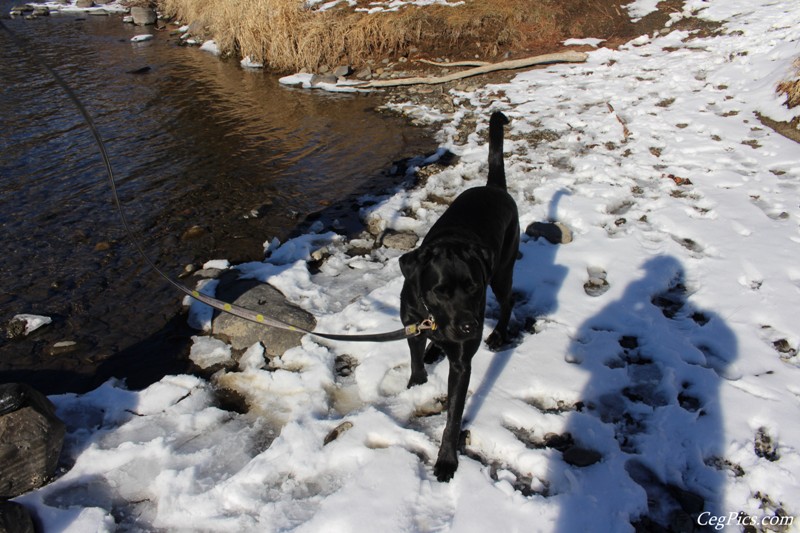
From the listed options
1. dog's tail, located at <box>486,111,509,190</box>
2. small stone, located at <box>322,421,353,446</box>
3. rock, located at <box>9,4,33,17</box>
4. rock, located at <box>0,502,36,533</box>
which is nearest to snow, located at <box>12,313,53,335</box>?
rock, located at <box>0,502,36,533</box>

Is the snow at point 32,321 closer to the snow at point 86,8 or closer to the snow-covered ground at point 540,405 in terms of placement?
the snow-covered ground at point 540,405

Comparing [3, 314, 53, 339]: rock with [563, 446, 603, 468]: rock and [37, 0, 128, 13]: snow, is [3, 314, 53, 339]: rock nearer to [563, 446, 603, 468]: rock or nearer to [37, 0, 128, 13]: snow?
[563, 446, 603, 468]: rock

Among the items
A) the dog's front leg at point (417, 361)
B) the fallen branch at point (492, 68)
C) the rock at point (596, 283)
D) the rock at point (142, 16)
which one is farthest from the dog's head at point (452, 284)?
the rock at point (142, 16)

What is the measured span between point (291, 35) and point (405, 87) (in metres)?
4.00

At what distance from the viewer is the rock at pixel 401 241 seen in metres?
5.59

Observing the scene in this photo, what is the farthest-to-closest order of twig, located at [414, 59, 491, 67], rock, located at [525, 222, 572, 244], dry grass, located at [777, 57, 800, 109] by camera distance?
1. twig, located at [414, 59, 491, 67]
2. dry grass, located at [777, 57, 800, 109]
3. rock, located at [525, 222, 572, 244]

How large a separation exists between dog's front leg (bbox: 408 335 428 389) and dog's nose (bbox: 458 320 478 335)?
54cm

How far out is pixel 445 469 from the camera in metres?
2.93

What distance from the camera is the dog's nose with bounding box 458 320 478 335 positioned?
275 cm

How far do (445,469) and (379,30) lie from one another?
1223 cm

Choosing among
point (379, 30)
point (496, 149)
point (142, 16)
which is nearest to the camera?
point (496, 149)

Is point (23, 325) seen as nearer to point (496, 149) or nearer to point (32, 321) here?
point (32, 321)

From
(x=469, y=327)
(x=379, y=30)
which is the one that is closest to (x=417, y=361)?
(x=469, y=327)

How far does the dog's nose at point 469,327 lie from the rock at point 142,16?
73.9 ft
